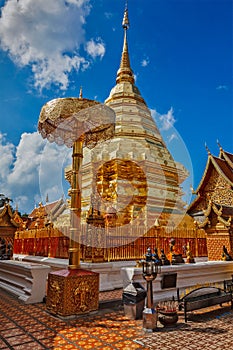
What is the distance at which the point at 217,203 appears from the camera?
39.4ft

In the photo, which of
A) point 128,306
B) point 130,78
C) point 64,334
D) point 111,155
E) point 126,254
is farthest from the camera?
point 130,78

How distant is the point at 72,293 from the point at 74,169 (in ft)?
7.58

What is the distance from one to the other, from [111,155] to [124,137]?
207 cm

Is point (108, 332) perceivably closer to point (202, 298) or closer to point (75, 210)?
point (202, 298)

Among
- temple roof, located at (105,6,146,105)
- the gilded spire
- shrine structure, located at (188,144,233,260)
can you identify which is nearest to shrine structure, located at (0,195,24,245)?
shrine structure, located at (188,144,233,260)

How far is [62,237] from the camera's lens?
8.68 m

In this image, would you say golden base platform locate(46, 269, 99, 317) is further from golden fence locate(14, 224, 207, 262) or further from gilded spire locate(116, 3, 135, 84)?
gilded spire locate(116, 3, 135, 84)

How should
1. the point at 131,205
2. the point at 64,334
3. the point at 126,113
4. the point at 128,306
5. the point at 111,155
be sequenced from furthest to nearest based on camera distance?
1. the point at 126,113
2. the point at 111,155
3. the point at 131,205
4. the point at 128,306
5. the point at 64,334

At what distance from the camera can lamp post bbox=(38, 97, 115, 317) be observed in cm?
481

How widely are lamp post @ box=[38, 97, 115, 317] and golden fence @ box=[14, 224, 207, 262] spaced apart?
228cm

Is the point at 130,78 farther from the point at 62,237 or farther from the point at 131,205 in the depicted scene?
the point at 62,237

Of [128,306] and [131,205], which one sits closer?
[128,306]

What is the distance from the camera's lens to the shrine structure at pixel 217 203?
9.19 m

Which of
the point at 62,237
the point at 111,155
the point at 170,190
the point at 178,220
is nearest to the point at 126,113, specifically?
the point at 111,155
